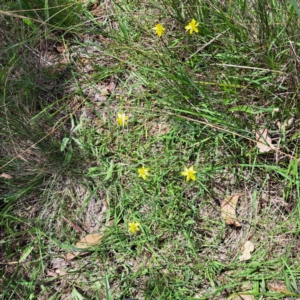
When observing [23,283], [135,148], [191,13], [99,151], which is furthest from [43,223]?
[191,13]

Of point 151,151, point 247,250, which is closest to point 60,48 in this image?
point 151,151

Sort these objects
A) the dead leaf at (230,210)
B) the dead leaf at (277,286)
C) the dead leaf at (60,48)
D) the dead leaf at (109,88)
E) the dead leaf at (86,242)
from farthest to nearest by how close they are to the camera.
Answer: the dead leaf at (60,48), the dead leaf at (109,88), the dead leaf at (86,242), the dead leaf at (230,210), the dead leaf at (277,286)

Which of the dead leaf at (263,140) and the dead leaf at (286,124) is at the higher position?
the dead leaf at (286,124)

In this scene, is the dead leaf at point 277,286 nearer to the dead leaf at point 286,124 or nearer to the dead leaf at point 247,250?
the dead leaf at point 247,250

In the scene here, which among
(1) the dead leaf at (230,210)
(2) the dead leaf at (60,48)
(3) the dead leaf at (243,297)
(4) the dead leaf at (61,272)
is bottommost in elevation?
(4) the dead leaf at (61,272)

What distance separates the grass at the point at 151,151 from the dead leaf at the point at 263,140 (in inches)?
1.6

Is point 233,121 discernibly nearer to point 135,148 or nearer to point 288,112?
point 288,112

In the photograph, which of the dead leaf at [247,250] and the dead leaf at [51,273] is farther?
the dead leaf at [51,273]

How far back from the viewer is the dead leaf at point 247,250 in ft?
6.66

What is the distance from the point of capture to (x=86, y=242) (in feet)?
7.30

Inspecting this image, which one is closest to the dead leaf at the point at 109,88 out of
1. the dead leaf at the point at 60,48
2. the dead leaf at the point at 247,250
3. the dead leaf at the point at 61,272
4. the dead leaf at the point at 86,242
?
the dead leaf at the point at 60,48

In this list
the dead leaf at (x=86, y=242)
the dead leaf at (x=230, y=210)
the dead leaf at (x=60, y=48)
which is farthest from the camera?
the dead leaf at (x=60, y=48)

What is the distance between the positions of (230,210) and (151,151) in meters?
0.56

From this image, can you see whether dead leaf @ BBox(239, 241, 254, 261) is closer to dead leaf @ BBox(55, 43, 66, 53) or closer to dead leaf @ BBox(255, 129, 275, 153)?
dead leaf @ BBox(255, 129, 275, 153)
